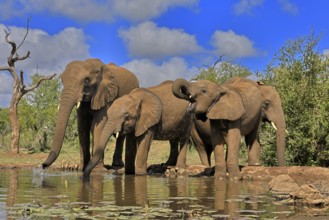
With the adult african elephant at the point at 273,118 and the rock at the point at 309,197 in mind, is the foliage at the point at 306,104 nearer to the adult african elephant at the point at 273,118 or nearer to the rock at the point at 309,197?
the adult african elephant at the point at 273,118

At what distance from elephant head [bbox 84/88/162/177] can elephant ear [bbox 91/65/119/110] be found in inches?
42.3

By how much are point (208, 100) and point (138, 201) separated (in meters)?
5.98

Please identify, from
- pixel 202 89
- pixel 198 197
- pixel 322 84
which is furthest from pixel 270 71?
pixel 198 197

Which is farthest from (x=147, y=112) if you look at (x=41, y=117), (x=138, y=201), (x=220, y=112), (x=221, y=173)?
(x=41, y=117)

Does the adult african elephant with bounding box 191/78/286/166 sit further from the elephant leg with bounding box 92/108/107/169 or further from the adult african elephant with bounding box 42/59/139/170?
the elephant leg with bounding box 92/108/107/169

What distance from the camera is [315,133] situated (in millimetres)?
17922

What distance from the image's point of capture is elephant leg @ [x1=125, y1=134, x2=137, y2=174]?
1661 centimetres

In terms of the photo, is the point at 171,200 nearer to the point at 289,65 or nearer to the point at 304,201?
the point at 304,201

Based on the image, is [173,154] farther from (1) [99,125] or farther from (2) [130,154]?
(1) [99,125]

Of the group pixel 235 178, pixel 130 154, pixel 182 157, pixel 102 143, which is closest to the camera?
pixel 235 178

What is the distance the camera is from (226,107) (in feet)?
48.0

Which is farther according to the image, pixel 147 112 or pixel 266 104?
pixel 266 104

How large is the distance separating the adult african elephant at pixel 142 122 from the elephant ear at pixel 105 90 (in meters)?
1.02

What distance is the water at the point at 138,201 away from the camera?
758 centimetres
